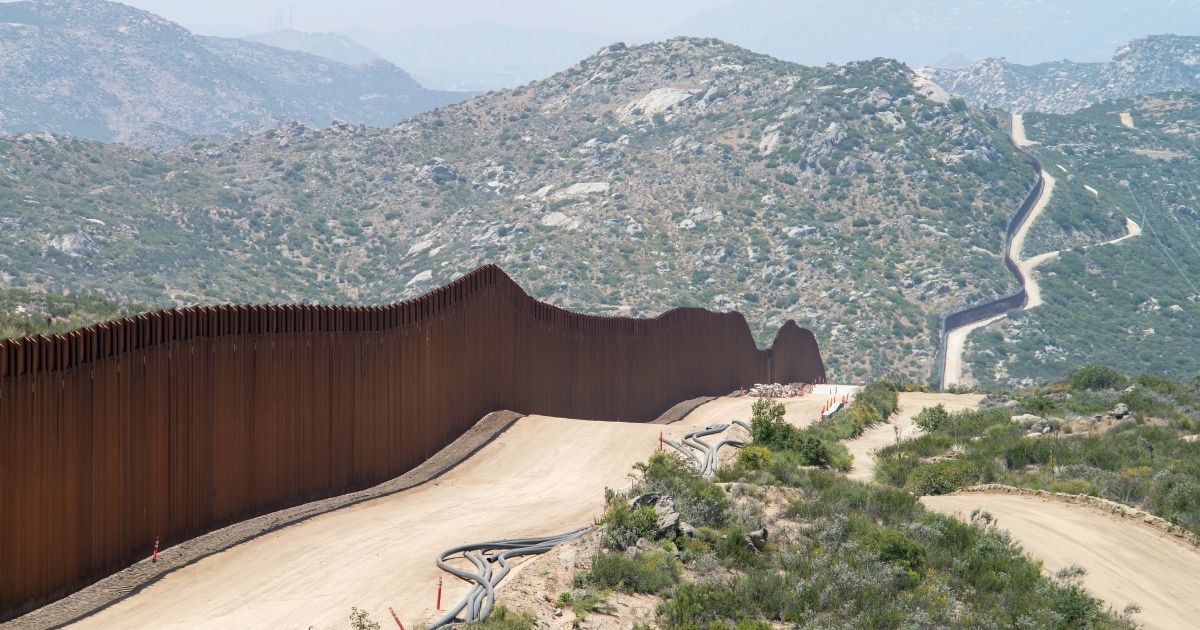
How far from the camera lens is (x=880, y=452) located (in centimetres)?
2878

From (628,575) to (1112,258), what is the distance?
378ft

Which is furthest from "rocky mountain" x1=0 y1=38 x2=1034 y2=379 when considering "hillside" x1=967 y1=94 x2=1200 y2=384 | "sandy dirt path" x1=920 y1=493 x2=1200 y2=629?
"sandy dirt path" x1=920 y1=493 x2=1200 y2=629

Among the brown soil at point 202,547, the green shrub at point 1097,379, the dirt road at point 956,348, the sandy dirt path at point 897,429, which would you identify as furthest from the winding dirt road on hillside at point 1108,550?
the dirt road at point 956,348

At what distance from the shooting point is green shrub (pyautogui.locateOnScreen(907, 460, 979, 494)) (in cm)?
2452

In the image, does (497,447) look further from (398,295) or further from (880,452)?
(398,295)

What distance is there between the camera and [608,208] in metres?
124

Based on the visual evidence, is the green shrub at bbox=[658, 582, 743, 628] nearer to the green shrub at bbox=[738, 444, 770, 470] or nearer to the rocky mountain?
the green shrub at bbox=[738, 444, 770, 470]

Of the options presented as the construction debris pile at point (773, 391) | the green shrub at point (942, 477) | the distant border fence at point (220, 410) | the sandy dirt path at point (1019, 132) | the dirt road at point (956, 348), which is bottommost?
the dirt road at point (956, 348)

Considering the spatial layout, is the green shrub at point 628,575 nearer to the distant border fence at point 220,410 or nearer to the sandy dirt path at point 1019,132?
the distant border fence at point 220,410

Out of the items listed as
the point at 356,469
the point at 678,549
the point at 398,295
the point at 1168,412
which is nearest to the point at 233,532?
the point at 356,469

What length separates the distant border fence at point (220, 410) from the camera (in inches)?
528

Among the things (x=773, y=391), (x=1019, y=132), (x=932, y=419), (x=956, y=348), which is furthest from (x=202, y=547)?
(x=1019, y=132)

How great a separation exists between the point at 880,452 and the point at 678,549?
1346cm

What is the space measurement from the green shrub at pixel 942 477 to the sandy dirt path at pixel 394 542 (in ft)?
16.0
